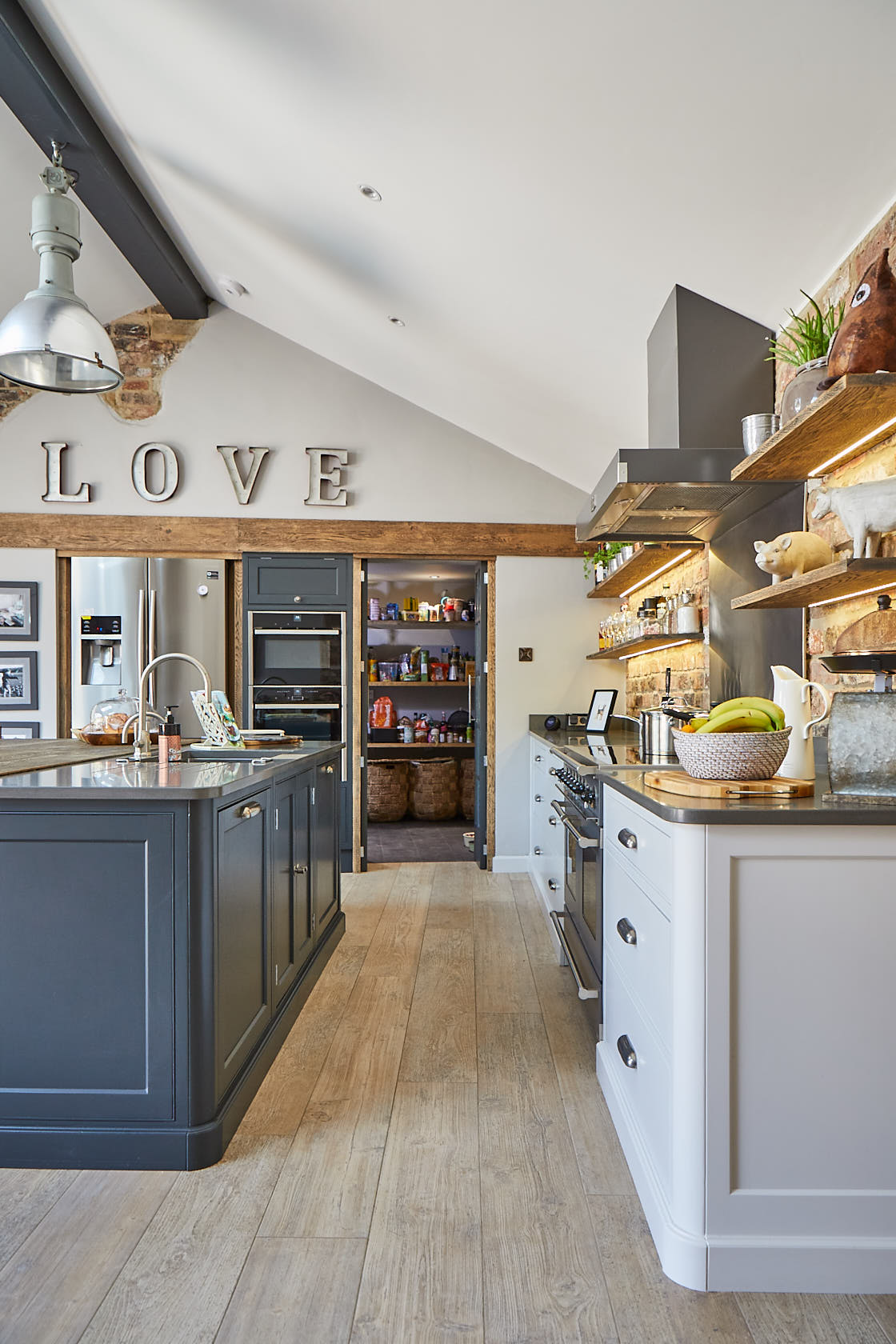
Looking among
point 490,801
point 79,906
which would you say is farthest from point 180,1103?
point 490,801

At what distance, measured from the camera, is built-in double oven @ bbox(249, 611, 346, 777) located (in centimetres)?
560

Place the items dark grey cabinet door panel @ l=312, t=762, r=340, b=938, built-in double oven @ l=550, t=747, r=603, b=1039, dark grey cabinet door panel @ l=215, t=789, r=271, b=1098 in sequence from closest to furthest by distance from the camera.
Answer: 1. dark grey cabinet door panel @ l=215, t=789, r=271, b=1098
2. built-in double oven @ l=550, t=747, r=603, b=1039
3. dark grey cabinet door panel @ l=312, t=762, r=340, b=938

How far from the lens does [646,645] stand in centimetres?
441

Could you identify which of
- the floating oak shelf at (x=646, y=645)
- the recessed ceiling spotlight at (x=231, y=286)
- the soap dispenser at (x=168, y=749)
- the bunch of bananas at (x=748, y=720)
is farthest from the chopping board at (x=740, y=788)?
the recessed ceiling spotlight at (x=231, y=286)

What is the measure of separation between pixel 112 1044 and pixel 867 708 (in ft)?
6.24

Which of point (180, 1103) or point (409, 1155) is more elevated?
point (180, 1103)

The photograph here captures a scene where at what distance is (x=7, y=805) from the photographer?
206cm

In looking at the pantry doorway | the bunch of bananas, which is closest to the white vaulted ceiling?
the bunch of bananas

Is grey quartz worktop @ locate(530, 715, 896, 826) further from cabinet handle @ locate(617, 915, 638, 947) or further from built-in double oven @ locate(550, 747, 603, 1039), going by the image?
built-in double oven @ locate(550, 747, 603, 1039)

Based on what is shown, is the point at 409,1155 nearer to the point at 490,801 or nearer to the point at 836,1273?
the point at 836,1273

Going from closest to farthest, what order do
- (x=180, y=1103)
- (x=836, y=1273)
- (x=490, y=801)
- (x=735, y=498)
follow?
(x=836, y=1273), (x=180, y=1103), (x=735, y=498), (x=490, y=801)

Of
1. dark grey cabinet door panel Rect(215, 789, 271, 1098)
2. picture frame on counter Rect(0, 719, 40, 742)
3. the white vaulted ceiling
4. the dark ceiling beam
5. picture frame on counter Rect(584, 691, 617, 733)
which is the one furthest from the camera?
picture frame on counter Rect(0, 719, 40, 742)

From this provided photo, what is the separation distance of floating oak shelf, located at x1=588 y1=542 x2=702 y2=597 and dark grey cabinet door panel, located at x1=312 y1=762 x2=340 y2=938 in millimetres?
1772

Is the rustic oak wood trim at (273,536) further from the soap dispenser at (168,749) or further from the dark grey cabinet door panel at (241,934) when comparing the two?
the dark grey cabinet door panel at (241,934)
